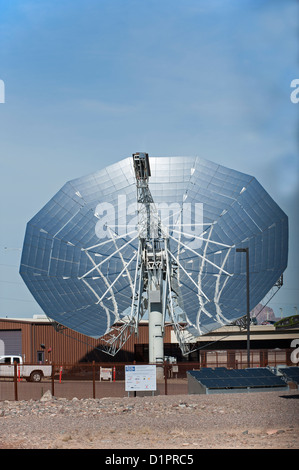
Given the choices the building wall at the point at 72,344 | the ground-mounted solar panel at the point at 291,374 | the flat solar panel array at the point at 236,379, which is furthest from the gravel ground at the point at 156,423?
the building wall at the point at 72,344

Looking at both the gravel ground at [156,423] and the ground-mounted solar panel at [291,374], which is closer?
the gravel ground at [156,423]

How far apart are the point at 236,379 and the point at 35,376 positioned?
2009 cm

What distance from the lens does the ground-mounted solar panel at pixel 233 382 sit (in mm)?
31094

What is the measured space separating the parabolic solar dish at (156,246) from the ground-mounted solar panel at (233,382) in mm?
8171

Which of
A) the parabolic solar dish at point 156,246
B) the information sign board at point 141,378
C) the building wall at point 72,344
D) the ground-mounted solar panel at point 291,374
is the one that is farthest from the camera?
the building wall at point 72,344

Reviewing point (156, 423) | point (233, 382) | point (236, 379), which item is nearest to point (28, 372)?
point (236, 379)

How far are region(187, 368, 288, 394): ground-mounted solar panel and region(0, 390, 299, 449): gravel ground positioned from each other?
67.5 inches

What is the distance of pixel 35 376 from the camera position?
159ft

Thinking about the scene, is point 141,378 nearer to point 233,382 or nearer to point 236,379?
point 233,382

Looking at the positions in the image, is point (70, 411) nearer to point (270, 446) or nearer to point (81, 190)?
point (270, 446)

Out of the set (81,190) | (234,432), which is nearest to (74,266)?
(81,190)

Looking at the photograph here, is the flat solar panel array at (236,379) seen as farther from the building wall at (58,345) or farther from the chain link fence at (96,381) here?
the building wall at (58,345)

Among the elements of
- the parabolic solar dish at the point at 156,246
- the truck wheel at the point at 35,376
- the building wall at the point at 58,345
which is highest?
the parabolic solar dish at the point at 156,246
